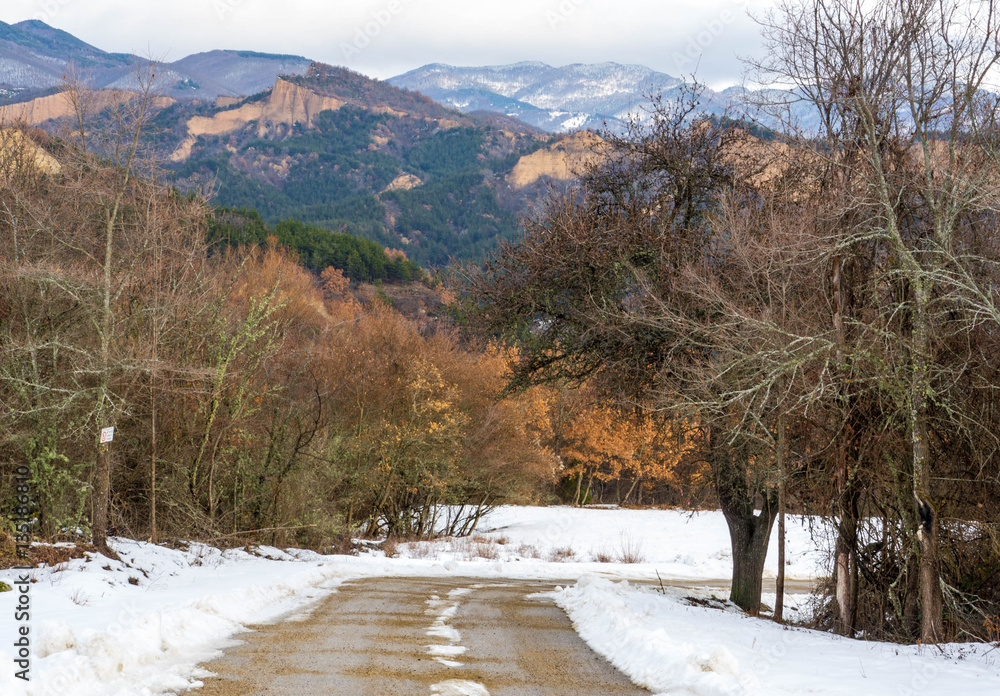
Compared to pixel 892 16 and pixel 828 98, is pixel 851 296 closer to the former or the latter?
pixel 828 98

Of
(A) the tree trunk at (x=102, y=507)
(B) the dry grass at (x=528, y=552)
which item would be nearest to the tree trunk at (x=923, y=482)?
(A) the tree trunk at (x=102, y=507)

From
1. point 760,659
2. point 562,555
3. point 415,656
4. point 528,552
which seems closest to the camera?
point 760,659

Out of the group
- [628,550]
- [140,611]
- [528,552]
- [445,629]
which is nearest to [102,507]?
[140,611]

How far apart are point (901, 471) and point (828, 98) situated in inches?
215

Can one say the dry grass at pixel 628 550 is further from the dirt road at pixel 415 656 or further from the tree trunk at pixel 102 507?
the tree trunk at pixel 102 507

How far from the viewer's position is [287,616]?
10.9 meters

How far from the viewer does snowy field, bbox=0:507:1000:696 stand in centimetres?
662

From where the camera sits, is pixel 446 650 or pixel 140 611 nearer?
pixel 446 650

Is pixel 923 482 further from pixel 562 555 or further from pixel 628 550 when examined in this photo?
pixel 628 550

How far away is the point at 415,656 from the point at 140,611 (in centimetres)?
323

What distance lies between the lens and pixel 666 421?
46.9 ft

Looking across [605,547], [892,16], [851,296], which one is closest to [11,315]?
[851,296]

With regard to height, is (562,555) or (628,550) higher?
(562,555)

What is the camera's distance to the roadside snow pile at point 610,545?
25.1 m
